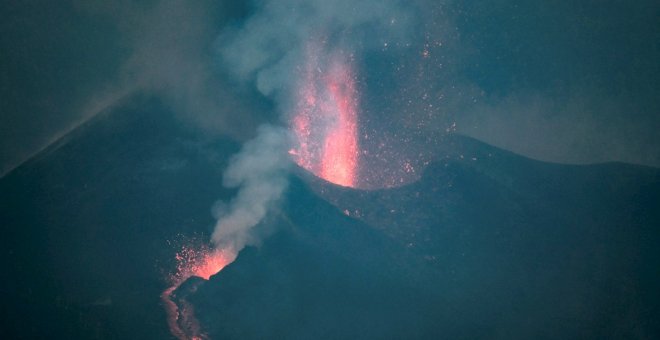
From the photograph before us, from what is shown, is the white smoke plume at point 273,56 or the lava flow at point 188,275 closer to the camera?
the lava flow at point 188,275

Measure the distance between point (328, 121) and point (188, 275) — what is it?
308 centimetres

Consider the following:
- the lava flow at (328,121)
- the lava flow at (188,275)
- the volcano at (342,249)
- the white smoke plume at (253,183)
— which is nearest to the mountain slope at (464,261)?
the volcano at (342,249)

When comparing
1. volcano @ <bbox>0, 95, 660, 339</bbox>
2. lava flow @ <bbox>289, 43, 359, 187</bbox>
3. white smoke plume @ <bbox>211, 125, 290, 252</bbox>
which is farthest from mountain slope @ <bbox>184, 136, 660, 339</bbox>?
lava flow @ <bbox>289, 43, 359, 187</bbox>

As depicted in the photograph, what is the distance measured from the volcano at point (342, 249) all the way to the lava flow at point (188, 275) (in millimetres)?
89

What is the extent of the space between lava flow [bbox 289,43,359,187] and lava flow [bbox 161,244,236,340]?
75.2 inches

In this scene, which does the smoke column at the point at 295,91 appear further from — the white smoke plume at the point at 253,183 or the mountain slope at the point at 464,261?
the mountain slope at the point at 464,261

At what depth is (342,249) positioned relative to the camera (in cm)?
539

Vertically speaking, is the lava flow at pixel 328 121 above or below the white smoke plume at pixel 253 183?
above

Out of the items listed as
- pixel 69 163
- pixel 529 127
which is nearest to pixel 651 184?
pixel 529 127

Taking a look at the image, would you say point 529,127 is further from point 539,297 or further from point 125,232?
point 125,232

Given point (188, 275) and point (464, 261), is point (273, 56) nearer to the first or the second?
point (188, 275)

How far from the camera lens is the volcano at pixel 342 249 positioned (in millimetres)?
4730

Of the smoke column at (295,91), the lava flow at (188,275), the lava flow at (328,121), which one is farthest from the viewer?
the lava flow at (328,121)

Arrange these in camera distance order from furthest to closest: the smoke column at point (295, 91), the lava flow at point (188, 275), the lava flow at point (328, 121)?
the lava flow at point (328, 121)
the smoke column at point (295, 91)
the lava flow at point (188, 275)
